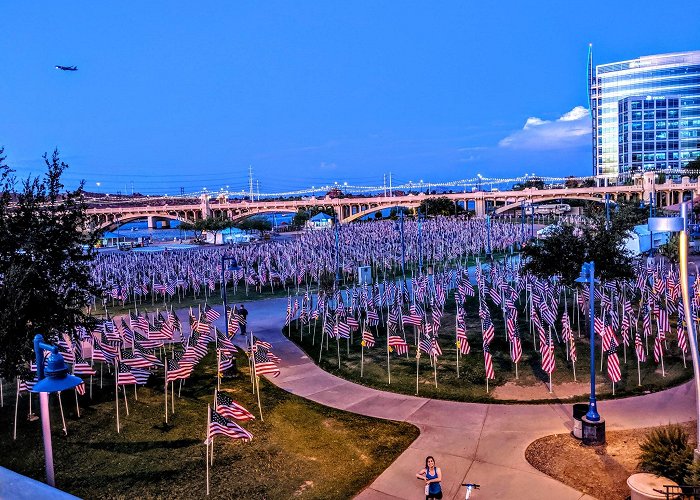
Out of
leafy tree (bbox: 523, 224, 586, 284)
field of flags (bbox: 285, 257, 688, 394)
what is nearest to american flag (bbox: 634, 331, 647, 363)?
field of flags (bbox: 285, 257, 688, 394)

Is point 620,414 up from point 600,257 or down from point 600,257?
down

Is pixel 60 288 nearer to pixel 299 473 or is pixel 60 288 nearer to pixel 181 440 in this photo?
pixel 181 440

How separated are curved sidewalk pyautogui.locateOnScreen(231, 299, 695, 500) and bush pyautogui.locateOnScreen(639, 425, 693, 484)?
1432 millimetres

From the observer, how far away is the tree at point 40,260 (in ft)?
38.9

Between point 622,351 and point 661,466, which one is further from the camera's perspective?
point 622,351

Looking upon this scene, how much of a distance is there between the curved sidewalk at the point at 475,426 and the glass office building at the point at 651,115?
453 ft

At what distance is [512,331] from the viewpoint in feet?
58.7

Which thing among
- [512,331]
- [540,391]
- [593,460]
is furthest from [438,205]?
[593,460]

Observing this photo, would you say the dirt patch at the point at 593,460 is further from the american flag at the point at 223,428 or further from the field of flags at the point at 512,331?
the american flag at the point at 223,428

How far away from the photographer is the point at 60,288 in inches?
598

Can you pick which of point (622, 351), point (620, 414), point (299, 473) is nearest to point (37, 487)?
point (299, 473)

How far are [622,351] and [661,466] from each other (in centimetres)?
1145

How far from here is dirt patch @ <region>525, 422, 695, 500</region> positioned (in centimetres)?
1082

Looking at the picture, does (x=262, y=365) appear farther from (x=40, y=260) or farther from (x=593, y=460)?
(x=593, y=460)
